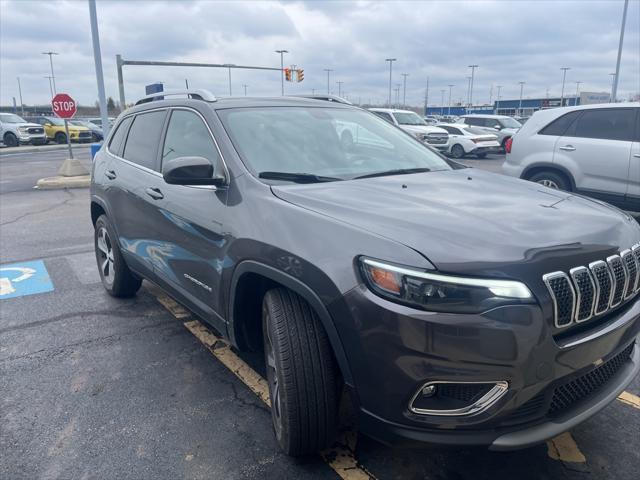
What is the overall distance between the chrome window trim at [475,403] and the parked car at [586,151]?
6346 mm

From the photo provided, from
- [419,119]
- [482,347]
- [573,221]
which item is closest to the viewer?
[482,347]

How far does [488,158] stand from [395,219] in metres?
21.6

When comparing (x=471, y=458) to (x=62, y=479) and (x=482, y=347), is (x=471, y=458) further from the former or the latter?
(x=62, y=479)

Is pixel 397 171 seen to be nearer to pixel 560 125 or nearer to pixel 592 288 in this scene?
pixel 592 288

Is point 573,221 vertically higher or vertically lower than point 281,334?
higher

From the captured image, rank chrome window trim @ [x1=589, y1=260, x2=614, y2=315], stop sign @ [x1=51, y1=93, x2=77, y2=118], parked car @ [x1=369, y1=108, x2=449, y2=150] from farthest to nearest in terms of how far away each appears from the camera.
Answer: parked car @ [x1=369, y1=108, x2=449, y2=150]
stop sign @ [x1=51, y1=93, x2=77, y2=118]
chrome window trim @ [x1=589, y1=260, x2=614, y2=315]

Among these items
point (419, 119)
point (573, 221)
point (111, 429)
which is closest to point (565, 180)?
point (573, 221)

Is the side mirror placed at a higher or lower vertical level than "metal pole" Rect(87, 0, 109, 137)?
lower

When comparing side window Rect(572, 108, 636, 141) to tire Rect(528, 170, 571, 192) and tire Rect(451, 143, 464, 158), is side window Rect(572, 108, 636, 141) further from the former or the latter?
tire Rect(451, 143, 464, 158)

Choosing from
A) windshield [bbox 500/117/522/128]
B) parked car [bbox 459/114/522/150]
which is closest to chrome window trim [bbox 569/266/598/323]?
parked car [bbox 459/114/522/150]

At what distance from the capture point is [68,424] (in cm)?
292

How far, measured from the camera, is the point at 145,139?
4.13 m

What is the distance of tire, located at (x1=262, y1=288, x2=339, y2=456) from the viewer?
2270 mm

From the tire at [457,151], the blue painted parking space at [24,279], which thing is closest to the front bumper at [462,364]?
the blue painted parking space at [24,279]
